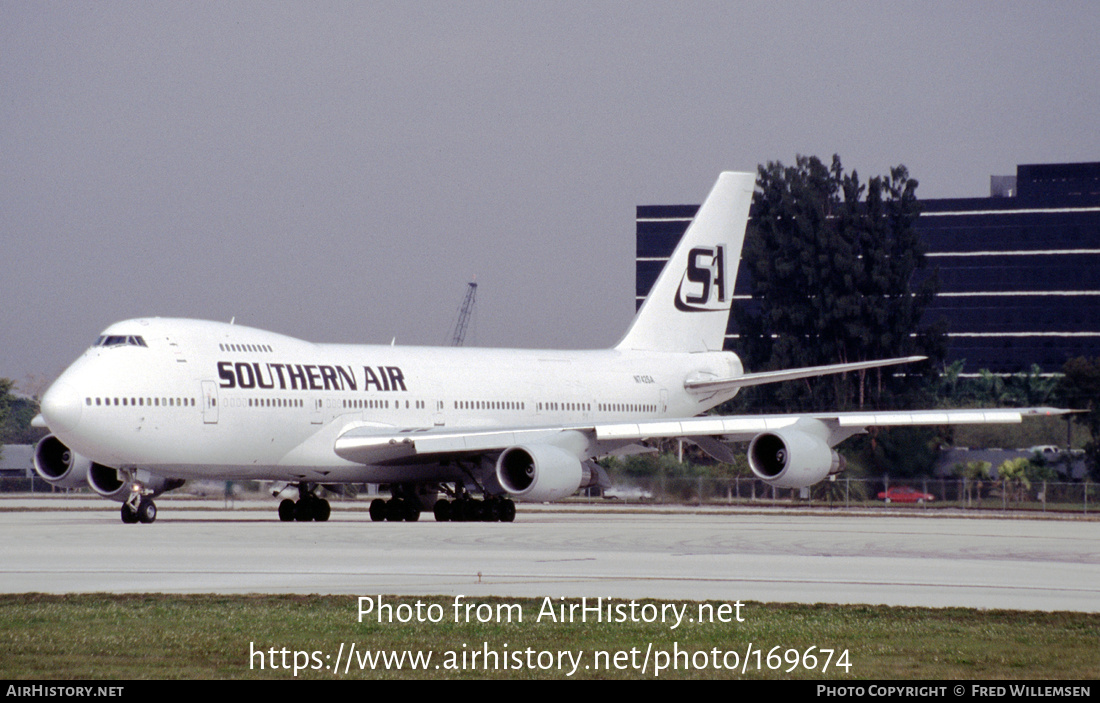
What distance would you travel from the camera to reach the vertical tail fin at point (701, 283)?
49812mm

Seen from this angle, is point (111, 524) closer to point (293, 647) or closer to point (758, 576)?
point (758, 576)

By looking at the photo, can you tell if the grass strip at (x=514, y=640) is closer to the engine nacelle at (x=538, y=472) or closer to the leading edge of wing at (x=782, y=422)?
the engine nacelle at (x=538, y=472)

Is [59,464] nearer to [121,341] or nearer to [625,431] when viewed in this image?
[121,341]

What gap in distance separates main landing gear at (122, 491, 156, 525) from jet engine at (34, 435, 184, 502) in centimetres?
338

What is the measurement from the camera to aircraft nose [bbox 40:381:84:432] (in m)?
33.4

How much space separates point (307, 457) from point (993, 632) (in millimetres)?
25404

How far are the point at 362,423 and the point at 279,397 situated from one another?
275cm

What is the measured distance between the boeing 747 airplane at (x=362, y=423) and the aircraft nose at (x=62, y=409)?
30 millimetres

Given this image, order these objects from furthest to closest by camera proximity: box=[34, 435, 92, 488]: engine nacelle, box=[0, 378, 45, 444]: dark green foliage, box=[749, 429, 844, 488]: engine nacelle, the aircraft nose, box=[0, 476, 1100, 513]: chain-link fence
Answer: box=[0, 378, 45, 444]: dark green foliage, box=[0, 476, 1100, 513]: chain-link fence, box=[34, 435, 92, 488]: engine nacelle, box=[749, 429, 844, 488]: engine nacelle, the aircraft nose

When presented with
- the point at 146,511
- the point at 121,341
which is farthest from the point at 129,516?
the point at 121,341

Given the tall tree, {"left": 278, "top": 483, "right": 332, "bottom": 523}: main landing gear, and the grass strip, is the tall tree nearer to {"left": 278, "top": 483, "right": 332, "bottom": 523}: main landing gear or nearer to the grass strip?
{"left": 278, "top": 483, "right": 332, "bottom": 523}: main landing gear

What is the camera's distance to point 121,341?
116ft

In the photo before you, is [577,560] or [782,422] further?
[782,422]

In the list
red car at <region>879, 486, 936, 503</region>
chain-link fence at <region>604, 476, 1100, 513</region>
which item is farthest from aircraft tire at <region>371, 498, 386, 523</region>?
red car at <region>879, 486, 936, 503</region>
